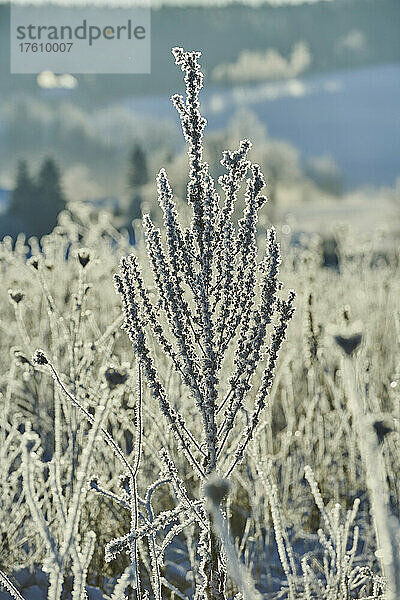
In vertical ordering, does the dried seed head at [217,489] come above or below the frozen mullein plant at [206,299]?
below

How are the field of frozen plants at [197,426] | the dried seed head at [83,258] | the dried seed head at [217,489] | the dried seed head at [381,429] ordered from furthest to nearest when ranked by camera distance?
the dried seed head at [83,258], the field of frozen plants at [197,426], the dried seed head at [217,489], the dried seed head at [381,429]

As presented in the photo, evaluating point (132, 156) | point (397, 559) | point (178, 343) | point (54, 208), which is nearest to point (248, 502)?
point (178, 343)

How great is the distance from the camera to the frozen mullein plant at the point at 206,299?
127 centimetres

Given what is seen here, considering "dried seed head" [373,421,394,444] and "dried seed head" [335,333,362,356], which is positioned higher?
Answer: "dried seed head" [335,333,362,356]

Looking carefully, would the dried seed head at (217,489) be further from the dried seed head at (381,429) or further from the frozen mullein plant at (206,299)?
the frozen mullein plant at (206,299)

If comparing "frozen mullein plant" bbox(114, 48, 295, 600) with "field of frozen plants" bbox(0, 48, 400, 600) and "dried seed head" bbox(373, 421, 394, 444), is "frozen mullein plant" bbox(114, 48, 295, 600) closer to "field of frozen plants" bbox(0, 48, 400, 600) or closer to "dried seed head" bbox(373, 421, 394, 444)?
"field of frozen plants" bbox(0, 48, 400, 600)

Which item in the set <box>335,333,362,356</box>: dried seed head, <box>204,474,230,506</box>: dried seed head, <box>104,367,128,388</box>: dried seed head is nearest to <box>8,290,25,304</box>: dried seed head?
<box>104,367,128,388</box>: dried seed head

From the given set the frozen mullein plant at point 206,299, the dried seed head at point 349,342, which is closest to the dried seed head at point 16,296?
the frozen mullein plant at point 206,299

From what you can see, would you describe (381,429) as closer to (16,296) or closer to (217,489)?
(217,489)

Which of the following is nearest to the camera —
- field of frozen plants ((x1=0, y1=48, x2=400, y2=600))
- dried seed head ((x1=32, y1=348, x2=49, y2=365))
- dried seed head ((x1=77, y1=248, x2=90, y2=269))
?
field of frozen plants ((x1=0, y1=48, x2=400, y2=600))

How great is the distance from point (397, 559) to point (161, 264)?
73cm

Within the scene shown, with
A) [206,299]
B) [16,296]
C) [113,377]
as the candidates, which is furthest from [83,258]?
[113,377]

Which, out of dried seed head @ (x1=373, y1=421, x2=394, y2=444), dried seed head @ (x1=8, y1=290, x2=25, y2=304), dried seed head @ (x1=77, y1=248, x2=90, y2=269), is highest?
dried seed head @ (x1=77, y1=248, x2=90, y2=269)

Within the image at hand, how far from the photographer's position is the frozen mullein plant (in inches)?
50.1
